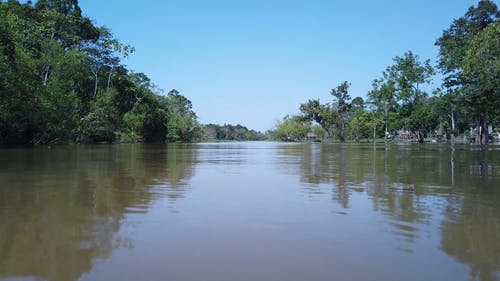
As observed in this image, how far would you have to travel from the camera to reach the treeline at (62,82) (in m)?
Answer: 29.3

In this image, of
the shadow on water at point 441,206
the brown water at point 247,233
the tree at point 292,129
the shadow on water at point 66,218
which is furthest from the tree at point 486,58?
the tree at point 292,129

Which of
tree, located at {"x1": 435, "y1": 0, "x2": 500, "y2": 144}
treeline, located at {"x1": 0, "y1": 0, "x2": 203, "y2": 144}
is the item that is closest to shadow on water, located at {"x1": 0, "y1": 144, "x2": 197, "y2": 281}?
treeline, located at {"x1": 0, "y1": 0, "x2": 203, "y2": 144}

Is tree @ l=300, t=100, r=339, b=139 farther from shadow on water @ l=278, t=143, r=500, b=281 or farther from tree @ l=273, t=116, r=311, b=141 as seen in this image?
shadow on water @ l=278, t=143, r=500, b=281

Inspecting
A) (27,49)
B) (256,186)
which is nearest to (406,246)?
(256,186)

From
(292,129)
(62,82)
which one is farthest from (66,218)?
(292,129)

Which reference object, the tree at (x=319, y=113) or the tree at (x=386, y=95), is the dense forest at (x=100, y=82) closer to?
the tree at (x=386, y=95)

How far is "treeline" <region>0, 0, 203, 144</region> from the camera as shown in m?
29.3

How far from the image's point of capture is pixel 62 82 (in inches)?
1569

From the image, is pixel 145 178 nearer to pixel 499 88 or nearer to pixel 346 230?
pixel 346 230

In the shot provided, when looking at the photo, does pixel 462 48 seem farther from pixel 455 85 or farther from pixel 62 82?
pixel 62 82

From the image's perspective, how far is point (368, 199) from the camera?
23.4 ft

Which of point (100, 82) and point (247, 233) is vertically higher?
point (100, 82)

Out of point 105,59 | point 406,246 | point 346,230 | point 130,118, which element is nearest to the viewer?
point 406,246

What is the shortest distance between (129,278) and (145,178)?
7.31 metres
